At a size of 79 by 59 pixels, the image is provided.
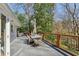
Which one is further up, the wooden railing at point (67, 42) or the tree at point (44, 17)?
the tree at point (44, 17)

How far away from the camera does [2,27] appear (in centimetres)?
737

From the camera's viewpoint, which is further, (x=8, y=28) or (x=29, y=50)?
(x=8, y=28)

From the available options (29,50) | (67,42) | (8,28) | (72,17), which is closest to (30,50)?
(29,50)

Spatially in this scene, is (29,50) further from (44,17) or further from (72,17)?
(72,17)

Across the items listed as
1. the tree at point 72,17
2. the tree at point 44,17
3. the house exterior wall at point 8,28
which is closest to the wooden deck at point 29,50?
the house exterior wall at point 8,28

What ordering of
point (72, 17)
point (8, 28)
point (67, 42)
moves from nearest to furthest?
point (72, 17)
point (67, 42)
point (8, 28)

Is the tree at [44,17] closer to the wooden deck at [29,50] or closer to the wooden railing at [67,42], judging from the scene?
the wooden railing at [67,42]

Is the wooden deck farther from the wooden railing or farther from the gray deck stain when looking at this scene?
the wooden railing

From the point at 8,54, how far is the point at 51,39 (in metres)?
1.19

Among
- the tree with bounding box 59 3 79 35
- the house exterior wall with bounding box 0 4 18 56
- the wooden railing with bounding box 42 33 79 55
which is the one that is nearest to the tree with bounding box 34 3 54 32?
the wooden railing with bounding box 42 33 79 55

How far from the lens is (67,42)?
284 inches

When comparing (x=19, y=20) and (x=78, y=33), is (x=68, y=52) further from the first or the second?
(x=19, y=20)

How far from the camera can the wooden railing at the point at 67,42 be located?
7.13m

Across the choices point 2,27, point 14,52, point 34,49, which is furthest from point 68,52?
point 2,27
